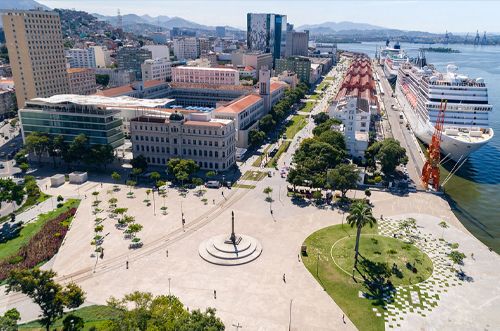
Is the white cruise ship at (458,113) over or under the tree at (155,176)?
over

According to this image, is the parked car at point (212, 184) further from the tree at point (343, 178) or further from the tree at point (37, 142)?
the tree at point (37, 142)

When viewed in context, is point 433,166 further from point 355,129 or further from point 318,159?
point 355,129

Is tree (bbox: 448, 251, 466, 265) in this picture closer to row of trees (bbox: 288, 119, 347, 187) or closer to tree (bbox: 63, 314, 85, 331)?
row of trees (bbox: 288, 119, 347, 187)

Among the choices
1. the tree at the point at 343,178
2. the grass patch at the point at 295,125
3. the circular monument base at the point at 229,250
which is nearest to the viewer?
the circular monument base at the point at 229,250

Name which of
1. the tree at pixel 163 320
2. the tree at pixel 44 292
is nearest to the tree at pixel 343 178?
the tree at pixel 163 320

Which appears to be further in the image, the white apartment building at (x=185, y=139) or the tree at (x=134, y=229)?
the white apartment building at (x=185, y=139)

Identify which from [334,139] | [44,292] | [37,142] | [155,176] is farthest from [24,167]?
[334,139]

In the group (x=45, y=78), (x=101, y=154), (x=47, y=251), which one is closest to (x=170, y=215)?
(x=47, y=251)
